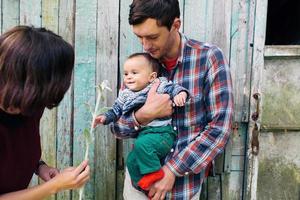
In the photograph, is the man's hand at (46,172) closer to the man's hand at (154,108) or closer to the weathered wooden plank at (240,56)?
the man's hand at (154,108)

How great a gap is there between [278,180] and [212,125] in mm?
1039

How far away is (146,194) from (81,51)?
1.03 m

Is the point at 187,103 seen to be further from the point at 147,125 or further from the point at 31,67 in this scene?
the point at 31,67

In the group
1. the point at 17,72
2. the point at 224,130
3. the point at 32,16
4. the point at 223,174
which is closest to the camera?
the point at 17,72

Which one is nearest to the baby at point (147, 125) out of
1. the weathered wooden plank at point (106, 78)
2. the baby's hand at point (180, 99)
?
the baby's hand at point (180, 99)

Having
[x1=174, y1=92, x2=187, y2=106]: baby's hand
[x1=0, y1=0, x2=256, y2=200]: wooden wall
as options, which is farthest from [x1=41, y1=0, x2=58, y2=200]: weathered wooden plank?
[x1=174, y1=92, x2=187, y2=106]: baby's hand

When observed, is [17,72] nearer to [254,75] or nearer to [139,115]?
[139,115]

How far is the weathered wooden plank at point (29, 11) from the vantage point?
335cm

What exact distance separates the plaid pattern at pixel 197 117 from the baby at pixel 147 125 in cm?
7

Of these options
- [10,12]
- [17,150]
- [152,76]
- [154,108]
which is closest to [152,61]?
[152,76]

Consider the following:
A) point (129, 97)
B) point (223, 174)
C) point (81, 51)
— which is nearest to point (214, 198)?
point (223, 174)

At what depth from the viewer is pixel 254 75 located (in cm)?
343

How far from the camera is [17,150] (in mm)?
2338

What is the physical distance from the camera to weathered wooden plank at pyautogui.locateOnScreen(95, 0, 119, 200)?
3379 millimetres
